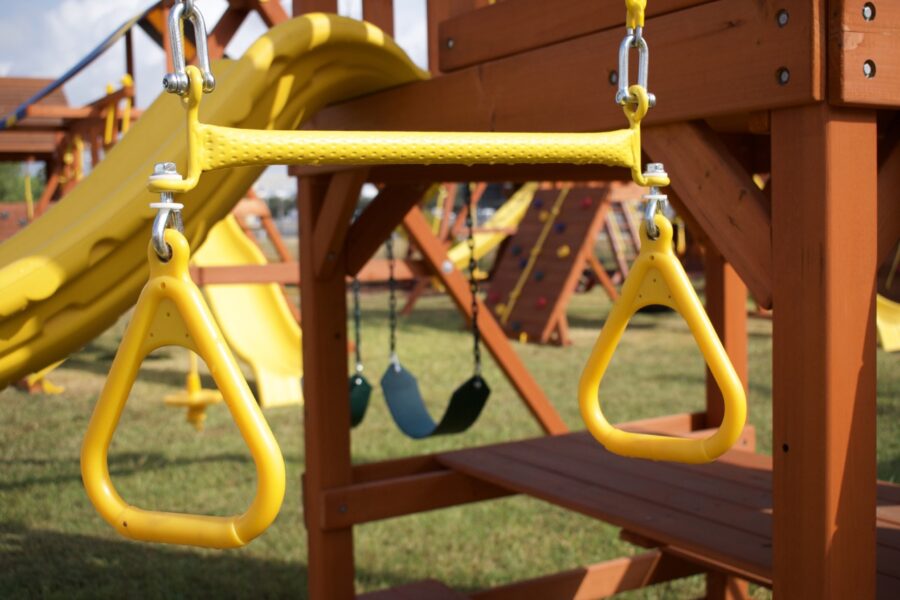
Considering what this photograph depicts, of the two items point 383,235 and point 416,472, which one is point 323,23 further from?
point 416,472

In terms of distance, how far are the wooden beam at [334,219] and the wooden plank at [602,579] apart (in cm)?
121

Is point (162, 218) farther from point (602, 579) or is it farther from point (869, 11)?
point (602, 579)

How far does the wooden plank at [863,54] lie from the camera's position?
5.50 feet

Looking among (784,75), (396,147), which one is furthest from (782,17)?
(396,147)

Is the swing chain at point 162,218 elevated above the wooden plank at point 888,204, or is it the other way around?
the swing chain at point 162,218

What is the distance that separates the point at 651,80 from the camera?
207 centimetres

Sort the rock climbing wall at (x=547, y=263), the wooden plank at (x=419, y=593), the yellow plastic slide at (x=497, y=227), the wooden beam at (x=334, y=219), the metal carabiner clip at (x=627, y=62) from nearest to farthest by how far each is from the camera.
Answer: the metal carabiner clip at (x=627, y=62) < the wooden beam at (x=334, y=219) < the wooden plank at (x=419, y=593) < the rock climbing wall at (x=547, y=263) < the yellow plastic slide at (x=497, y=227)

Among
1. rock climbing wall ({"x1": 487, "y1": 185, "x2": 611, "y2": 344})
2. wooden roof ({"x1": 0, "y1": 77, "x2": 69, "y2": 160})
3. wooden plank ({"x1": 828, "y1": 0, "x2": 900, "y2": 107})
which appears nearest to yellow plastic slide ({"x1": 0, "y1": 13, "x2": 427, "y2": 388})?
wooden plank ({"x1": 828, "y1": 0, "x2": 900, "y2": 107})

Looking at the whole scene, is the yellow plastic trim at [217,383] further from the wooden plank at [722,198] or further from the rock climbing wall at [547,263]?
the rock climbing wall at [547,263]

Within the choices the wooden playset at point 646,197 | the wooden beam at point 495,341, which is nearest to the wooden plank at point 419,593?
the wooden playset at point 646,197

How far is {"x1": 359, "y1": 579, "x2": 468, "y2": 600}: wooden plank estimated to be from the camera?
3205mm

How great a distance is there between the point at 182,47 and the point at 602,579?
8.89 feet

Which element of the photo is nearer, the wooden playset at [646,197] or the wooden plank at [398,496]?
the wooden playset at [646,197]

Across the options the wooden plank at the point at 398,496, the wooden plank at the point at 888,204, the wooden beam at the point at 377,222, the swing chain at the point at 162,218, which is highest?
the swing chain at the point at 162,218
